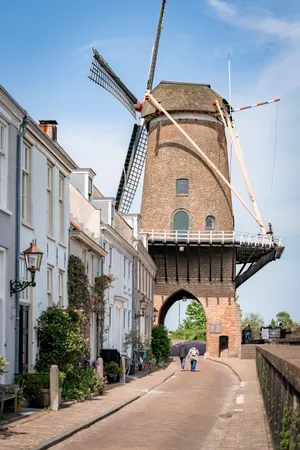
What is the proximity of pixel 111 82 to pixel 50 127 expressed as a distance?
40.4 meters

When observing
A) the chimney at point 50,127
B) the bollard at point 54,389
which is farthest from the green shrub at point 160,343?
the bollard at point 54,389

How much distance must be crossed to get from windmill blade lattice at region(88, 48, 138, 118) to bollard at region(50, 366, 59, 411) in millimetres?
45345

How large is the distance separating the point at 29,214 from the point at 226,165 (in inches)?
1727

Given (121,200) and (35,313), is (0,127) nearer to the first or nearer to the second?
(35,313)

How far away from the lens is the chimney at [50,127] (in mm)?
24328

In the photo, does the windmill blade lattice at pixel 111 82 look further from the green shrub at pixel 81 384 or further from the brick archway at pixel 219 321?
the green shrub at pixel 81 384

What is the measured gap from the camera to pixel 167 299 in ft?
206

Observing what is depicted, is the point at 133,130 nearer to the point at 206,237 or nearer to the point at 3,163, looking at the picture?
the point at 206,237

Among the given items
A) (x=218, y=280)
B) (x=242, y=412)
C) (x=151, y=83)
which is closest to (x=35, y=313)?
(x=242, y=412)

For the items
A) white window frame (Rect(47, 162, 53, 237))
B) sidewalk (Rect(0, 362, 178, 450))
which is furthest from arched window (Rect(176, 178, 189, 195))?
white window frame (Rect(47, 162, 53, 237))

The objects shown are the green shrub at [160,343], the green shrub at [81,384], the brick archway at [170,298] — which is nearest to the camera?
the green shrub at [81,384]

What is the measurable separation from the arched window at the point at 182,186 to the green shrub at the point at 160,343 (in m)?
11.5

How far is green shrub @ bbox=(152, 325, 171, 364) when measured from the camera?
52.9 m

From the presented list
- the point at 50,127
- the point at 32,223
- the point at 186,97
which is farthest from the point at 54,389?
the point at 186,97
